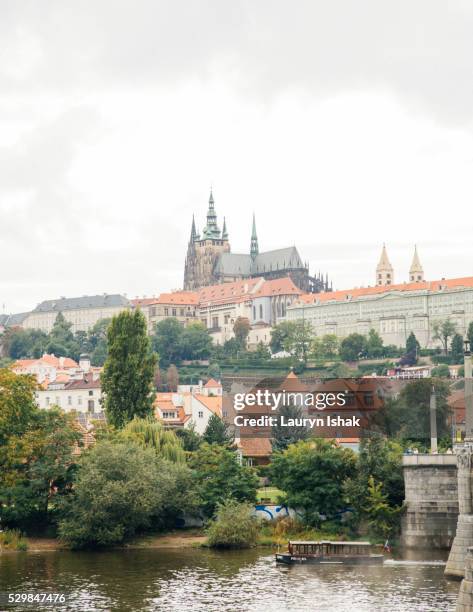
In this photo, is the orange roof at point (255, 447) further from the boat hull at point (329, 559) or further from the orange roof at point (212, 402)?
the orange roof at point (212, 402)

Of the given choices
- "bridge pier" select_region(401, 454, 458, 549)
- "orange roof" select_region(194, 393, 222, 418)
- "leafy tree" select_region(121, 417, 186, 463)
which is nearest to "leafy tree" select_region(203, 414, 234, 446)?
"leafy tree" select_region(121, 417, 186, 463)

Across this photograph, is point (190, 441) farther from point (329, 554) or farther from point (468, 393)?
point (468, 393)

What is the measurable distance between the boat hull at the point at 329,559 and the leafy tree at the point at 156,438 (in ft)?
47.1

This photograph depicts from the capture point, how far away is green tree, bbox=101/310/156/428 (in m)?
77.1

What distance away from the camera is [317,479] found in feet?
204

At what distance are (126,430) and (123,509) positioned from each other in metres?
9.20

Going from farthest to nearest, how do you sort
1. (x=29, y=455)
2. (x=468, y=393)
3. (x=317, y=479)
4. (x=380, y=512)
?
(x=29, y=455) → (x=317, y=479) → (x=380, y=512) → (x=468, y=393)

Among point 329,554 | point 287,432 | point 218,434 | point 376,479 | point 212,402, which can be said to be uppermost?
point 212,402

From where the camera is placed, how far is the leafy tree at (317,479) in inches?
2434

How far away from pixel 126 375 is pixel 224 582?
91.6 ft

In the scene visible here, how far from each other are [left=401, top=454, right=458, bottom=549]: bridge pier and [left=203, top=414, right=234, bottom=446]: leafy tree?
2512 centimetres

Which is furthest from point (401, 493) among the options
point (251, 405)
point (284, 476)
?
point (251, 405)

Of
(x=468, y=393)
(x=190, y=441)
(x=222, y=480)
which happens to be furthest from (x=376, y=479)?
(x=190, y=441)
